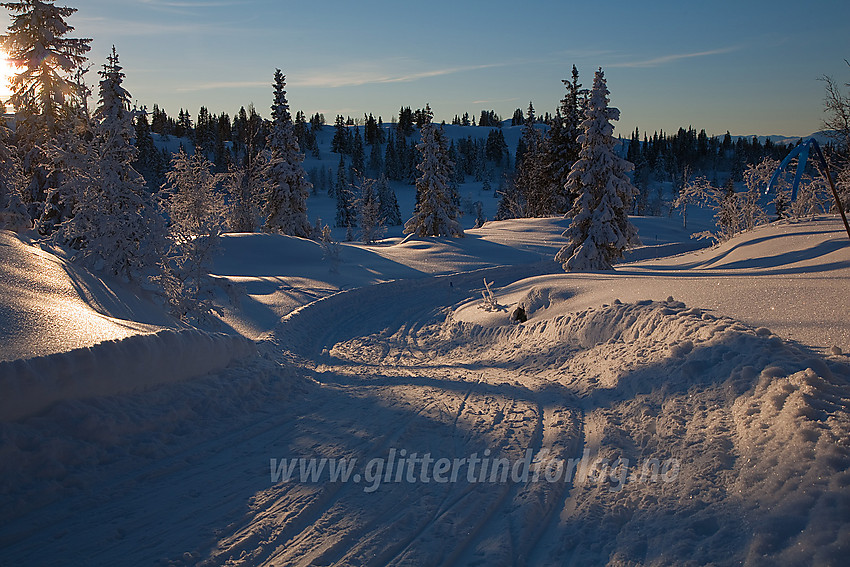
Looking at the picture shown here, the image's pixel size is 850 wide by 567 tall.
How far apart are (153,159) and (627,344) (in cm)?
8234

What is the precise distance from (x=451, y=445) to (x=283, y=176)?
32.7m

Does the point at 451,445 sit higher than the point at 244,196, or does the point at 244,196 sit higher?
the point at 244,196

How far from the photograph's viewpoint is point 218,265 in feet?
78.4

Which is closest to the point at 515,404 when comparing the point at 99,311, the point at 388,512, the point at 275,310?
the point at 388,512

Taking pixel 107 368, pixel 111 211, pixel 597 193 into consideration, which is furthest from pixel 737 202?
pixel 107 368

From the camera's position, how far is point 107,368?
5.34 meters

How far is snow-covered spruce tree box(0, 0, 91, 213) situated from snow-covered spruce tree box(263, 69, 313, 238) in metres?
12.4

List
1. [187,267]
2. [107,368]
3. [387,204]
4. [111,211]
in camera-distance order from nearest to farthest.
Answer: [107,368] < [111,211] < [187,267] < [387,204]

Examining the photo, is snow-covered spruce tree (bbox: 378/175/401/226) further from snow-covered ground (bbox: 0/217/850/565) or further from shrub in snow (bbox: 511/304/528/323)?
snow-covered ground (bbox: 0/217/850/565)

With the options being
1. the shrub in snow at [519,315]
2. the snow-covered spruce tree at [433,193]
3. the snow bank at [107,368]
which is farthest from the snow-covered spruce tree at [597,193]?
the snow-covered spruce tree at [433,193]

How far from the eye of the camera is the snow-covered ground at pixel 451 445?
12.6 ft

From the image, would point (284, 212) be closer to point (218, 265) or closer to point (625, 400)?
point (218, 265)

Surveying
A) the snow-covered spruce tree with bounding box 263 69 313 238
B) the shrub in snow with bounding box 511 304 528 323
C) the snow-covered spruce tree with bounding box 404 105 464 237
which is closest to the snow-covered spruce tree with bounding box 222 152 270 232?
the snow-covered spruce tree with bounding box 263 69 313 238

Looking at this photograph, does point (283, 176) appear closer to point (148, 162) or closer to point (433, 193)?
point (433, 193)
